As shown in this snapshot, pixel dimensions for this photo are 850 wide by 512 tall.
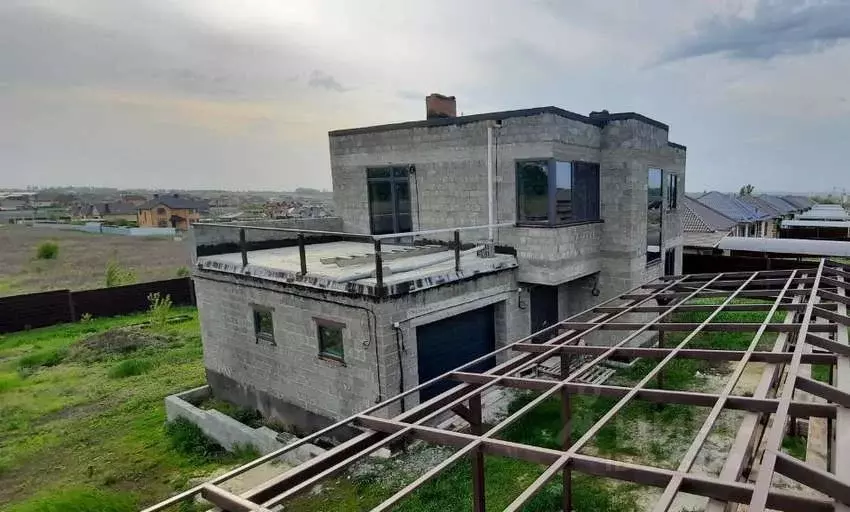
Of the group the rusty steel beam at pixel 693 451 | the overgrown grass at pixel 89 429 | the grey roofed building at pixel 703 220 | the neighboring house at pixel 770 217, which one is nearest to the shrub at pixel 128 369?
the overgrown grass at pixel 89 429

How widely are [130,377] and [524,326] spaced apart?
12.0 m

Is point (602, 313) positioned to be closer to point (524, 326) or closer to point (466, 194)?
point (524, 326)

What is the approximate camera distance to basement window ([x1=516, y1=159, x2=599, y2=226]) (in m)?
10.5

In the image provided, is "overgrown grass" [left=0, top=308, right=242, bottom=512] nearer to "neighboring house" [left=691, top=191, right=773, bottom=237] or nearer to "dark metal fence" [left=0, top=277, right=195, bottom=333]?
"dark metal fence" [left=0, top=277, right=195, bottom=333]

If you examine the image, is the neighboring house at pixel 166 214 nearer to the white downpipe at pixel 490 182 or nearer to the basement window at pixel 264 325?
the basement window at pixel 264 325

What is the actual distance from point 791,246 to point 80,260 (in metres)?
49.3

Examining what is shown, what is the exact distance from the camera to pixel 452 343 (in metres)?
9.71

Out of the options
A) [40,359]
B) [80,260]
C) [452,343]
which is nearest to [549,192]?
[452,343]

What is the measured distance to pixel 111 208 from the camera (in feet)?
337

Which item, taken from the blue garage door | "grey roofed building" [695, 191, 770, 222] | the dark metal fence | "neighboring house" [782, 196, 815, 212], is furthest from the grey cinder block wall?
"neighboring house" [782, 196, 815, 212]

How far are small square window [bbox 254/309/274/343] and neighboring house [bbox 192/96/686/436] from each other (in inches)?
1.6

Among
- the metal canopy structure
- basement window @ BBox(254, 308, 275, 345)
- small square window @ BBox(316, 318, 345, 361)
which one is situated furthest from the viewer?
basement window @ BBox(254, 308, 275, 345)

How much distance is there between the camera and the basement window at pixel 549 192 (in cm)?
1049

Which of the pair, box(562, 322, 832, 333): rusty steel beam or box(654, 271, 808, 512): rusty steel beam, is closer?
box(654, 271, 808, 512): rusty steel beam
